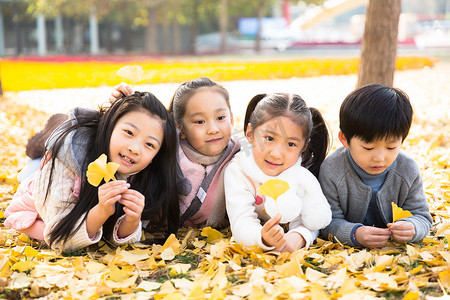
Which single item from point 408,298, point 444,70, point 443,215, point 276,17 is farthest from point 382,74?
point 276,17

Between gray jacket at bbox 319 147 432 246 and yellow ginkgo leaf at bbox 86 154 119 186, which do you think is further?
gray jacket at bbox 319 147 432 246

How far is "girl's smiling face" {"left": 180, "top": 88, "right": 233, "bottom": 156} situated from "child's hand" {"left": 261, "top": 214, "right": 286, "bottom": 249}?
2.24 ft

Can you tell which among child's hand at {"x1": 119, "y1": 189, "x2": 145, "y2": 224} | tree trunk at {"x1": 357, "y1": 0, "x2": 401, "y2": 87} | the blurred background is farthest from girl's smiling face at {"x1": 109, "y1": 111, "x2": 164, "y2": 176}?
the blurred background

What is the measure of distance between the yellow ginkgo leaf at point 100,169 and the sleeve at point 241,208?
653 millimetres

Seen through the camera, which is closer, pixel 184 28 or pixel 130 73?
pixel 130 73

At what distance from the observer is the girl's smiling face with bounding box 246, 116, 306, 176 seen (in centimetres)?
248

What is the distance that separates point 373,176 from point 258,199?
630 millimetres

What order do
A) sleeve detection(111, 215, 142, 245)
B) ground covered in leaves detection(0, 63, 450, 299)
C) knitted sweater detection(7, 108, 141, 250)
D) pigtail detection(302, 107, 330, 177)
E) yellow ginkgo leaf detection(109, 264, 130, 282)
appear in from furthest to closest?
pigtail detection(302, 107, 330, 177) < sleeve detection(111, 215, 142, 245) < knitted sweater detection(7, 108, 141, 250) < yellow ginkgo leaf detection(109, 264, 130, 282) < ground covered in leaves detection(0, 63, 450, 299)

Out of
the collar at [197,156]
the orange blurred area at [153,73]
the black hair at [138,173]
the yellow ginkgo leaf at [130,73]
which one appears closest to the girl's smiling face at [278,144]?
the collar at [197,156]

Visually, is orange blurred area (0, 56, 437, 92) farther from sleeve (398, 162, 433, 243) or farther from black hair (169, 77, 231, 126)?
sleeve (398, 162, 433, 243)

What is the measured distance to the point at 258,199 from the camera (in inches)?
104

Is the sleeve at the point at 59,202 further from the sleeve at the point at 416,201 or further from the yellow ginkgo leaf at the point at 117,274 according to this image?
the sleeve at the point at 416,201

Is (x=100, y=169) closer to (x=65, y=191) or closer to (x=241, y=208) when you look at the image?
(x=65, y=191)

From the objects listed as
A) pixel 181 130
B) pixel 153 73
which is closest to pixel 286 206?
pixel 181 130
